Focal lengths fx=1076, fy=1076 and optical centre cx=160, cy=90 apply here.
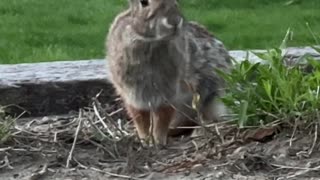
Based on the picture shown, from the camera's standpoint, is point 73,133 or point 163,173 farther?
point 73,133

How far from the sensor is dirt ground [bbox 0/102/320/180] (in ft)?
13.6

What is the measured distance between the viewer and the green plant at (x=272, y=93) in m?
4.42

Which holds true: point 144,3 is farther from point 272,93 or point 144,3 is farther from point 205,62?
point 205,62

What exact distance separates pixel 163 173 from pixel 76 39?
19.3 feet

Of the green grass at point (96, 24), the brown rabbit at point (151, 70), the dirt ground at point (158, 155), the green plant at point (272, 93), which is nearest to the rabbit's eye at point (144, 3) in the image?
the brown rabbit at point (151, 70)

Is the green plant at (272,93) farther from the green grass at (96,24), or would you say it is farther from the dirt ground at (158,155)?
the green grass at (96,24)

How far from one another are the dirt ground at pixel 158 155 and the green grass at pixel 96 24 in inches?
165

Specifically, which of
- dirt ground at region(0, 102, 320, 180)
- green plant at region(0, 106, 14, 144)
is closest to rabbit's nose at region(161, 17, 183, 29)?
dirt ground at region(0, 102, 320, 180)

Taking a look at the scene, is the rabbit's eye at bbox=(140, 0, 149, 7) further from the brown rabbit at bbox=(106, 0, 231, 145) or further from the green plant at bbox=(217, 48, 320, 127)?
the green plant at bbox=(217, 48, 320, 127)

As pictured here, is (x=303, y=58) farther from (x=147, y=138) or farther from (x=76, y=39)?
(x=76, y=39)

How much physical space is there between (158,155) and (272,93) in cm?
55

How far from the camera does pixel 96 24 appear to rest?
10.6 meters

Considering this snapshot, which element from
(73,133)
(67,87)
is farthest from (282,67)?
(67,87)

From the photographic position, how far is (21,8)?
11.2m
